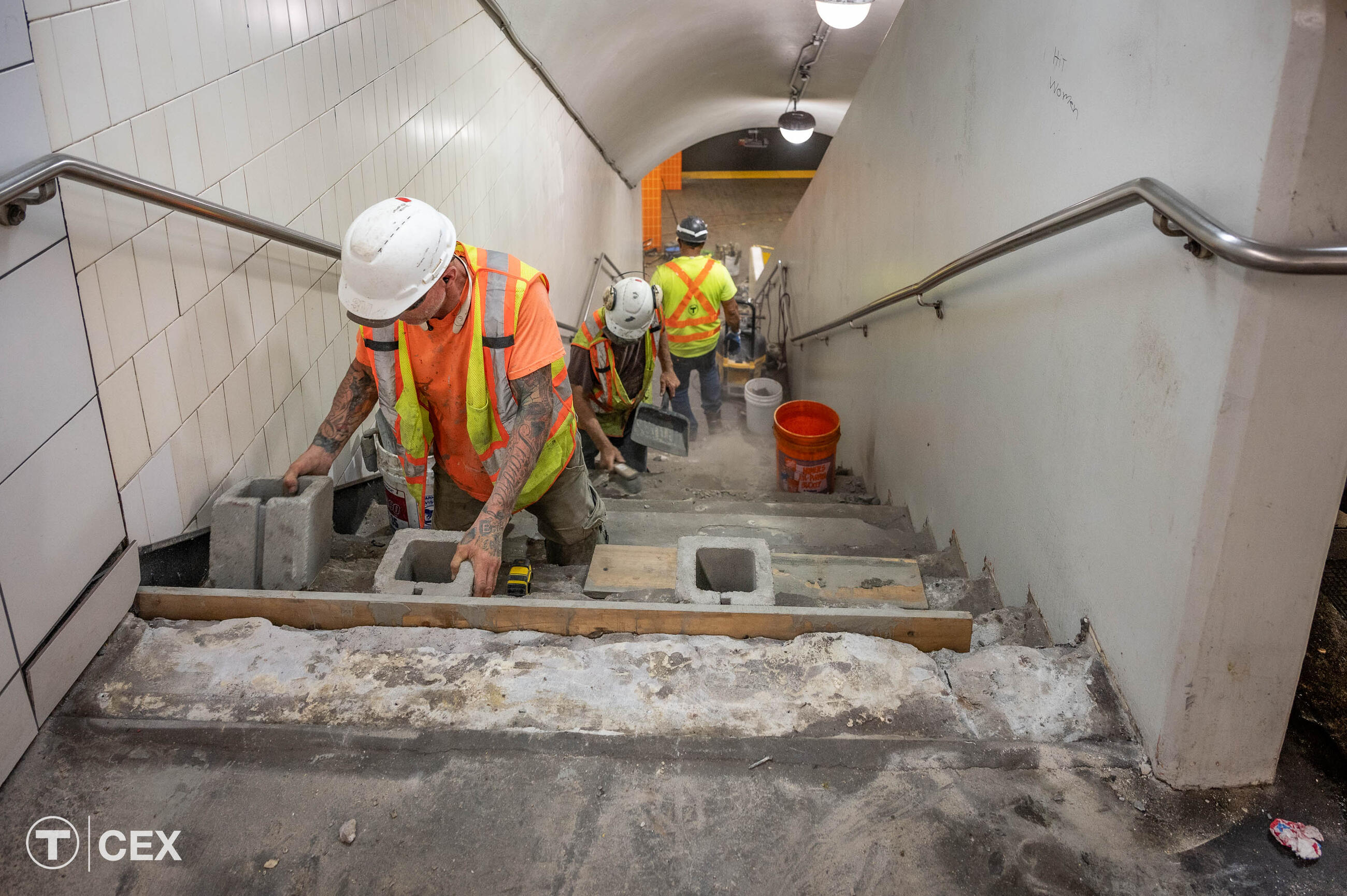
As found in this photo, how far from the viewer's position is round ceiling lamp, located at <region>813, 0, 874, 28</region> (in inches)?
228

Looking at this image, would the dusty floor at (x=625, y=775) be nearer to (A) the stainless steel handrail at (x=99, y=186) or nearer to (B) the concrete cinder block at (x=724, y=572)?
(B) the concrete cinder block at (x=724, y=572)

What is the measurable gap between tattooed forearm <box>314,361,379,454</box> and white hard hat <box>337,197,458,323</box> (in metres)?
0.51

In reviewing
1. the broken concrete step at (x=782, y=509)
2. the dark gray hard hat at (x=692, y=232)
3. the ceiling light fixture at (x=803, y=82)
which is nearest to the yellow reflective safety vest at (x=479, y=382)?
the broken concrete step at (x=782, y=509)

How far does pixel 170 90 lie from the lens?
2.28 metres

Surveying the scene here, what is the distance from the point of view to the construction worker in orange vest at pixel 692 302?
706cm

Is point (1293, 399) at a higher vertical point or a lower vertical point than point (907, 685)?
higher

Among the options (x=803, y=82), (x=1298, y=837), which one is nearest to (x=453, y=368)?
(x=1298, y=837)

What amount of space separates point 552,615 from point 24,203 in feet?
4.88

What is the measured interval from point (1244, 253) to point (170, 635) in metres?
2.57

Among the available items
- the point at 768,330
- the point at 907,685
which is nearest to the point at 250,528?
the point at 907,685

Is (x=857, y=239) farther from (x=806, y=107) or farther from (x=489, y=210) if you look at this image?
(x=806, y=107)

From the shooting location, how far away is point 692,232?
7.00 metres

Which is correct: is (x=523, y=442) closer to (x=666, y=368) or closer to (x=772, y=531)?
(x=772, y=531)

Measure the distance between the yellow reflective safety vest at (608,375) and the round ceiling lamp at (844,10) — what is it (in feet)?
7.91
